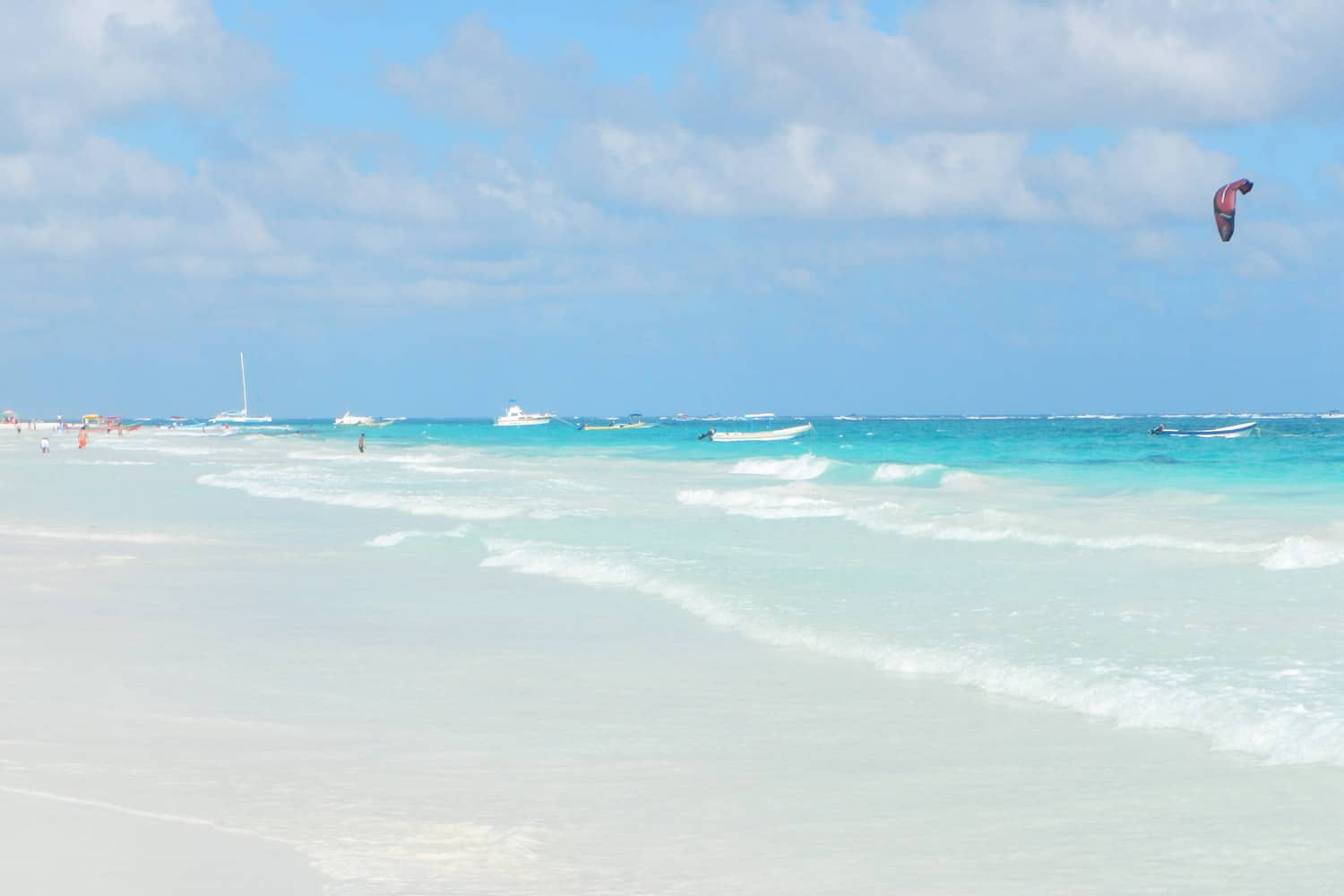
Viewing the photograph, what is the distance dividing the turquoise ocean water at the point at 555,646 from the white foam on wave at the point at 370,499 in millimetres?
487

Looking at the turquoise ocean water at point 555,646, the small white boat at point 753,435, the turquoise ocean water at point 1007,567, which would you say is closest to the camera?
the turquoise ocean water at point 555,646

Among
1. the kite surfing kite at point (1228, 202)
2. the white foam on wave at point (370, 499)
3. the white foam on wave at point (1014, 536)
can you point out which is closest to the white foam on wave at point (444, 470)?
the white foam on wave at point (370, 499)

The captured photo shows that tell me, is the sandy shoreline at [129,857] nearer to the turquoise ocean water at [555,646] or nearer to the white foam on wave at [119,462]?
the turquoise ocean water at [555,646]

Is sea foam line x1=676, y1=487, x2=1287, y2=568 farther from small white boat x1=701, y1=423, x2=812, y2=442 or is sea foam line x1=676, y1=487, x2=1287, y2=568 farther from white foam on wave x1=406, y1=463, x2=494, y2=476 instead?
small white boat x1=701, y1=423, x2=812, y2=442

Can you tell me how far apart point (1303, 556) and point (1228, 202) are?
17.5 ft

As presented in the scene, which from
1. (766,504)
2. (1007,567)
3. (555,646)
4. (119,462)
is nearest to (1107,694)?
(555,646)

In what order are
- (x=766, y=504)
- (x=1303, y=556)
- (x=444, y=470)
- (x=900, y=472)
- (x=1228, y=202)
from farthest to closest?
(x=444, y=470)
(x=900, y=472)
(x=766, y=504)
(x=1228, y=202)
(x=1303, y=556)

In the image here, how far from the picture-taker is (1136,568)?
1560 cm

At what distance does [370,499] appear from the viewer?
29422 millimetres

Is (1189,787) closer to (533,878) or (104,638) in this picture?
(533,878)

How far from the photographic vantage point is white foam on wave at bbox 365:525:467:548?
762 inches

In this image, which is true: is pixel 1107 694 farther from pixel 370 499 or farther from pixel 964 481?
pixel 964 481

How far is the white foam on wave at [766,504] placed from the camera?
24828mm

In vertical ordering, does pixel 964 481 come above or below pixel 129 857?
below
